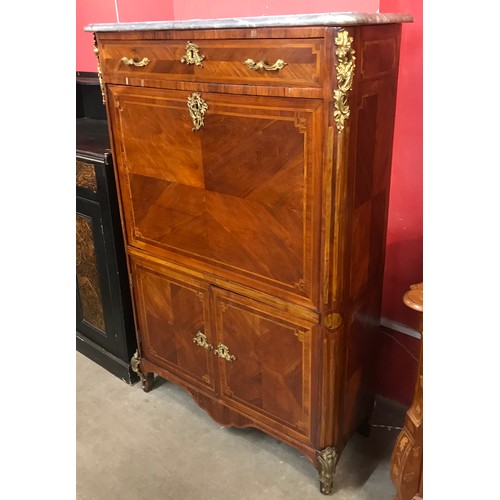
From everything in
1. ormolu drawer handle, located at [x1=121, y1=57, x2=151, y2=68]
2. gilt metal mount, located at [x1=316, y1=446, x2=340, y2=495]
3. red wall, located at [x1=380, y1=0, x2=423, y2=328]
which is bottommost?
→ gilt metal mount, located at [x1=316, y1=446, x2=340, y2=495]

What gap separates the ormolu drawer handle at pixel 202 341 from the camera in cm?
183

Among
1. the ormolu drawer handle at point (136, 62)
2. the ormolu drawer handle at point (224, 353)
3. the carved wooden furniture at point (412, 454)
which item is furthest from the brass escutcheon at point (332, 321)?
the ormolu drawer handle at point (136, 62)

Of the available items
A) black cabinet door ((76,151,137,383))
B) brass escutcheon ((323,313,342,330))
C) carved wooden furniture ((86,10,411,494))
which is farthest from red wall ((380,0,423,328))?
black cabinet door ((76,151,137,383))

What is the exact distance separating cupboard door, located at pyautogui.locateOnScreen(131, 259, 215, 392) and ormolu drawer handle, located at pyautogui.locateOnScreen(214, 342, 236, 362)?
1.8 inches

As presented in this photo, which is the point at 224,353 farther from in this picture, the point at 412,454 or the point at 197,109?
the point at 197,109

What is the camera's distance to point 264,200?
1.45 meters

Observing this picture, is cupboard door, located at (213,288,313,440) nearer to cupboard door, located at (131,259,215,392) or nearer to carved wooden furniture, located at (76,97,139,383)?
cupboard door, located at (131,259,215,392)

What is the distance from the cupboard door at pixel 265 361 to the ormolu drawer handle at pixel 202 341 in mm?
45

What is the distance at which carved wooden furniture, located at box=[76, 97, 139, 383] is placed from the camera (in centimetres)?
198

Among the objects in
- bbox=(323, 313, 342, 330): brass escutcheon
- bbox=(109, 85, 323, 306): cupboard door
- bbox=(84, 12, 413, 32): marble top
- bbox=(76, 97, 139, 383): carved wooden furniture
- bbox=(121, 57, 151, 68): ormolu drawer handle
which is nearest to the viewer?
bbox=(84, 12, 413, 32): marble top
